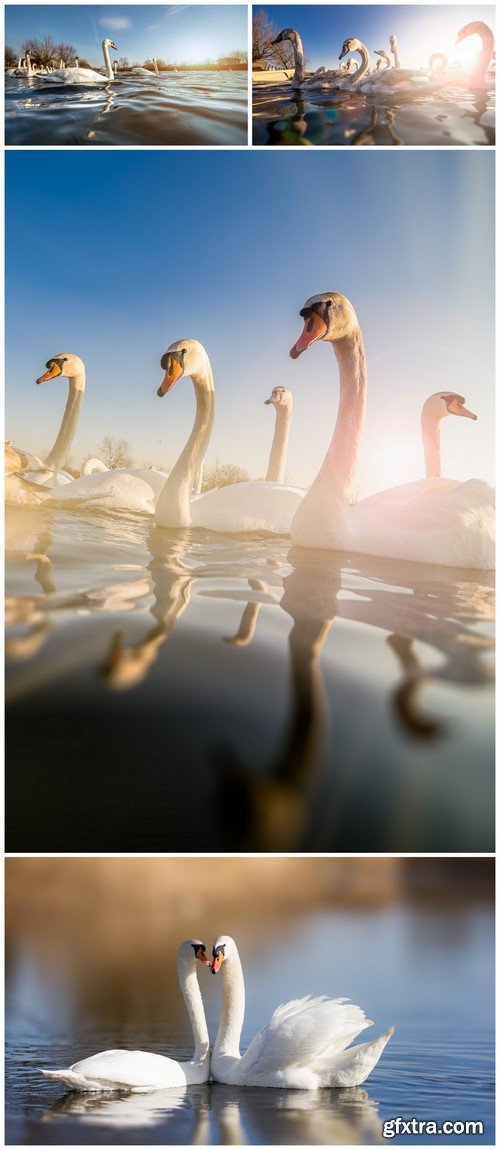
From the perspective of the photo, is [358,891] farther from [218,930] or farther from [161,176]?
[161,176]

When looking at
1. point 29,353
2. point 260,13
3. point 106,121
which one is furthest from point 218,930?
point 260,13

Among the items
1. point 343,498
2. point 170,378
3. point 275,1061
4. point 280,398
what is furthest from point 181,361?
point 275,1061

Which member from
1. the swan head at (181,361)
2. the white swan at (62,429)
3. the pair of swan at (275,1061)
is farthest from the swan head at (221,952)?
the swan head at (181,361)

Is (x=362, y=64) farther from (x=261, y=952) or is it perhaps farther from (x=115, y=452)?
(x=261, y=952)

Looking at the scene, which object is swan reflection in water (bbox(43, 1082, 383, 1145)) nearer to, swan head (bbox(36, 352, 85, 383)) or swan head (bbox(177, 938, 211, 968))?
swan head (bbox(177, 938, 211, 968))

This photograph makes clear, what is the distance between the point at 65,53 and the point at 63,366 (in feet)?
2.56

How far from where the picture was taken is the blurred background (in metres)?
2.11

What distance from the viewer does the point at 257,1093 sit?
6.25 ft

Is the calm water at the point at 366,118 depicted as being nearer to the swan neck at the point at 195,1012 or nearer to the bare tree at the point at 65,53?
the bare tree at the point at 65,53

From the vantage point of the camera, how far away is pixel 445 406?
2414 millimetres

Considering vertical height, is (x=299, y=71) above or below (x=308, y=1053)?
above

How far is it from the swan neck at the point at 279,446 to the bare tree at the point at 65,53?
101 centimetres

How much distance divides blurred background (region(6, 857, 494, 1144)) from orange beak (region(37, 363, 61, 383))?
1149 millimetres

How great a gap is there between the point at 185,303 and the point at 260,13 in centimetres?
72
